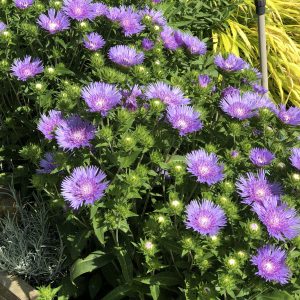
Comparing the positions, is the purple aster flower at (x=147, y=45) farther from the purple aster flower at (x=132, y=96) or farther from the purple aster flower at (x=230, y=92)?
the purple aster flower at (x=230, y=92)

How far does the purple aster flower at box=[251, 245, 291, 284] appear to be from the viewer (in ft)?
5.23

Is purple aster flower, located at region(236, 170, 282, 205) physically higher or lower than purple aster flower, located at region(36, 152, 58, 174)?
higher

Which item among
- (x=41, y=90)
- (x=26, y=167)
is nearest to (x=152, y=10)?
(x=41, y=90)

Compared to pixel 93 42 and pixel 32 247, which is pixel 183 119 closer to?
pixel 93 42

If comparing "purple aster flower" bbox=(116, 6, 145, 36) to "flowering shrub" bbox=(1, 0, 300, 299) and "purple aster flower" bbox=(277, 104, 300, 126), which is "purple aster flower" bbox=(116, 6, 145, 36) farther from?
"purple aster flower" bbox=(277, 104, 300, 126)

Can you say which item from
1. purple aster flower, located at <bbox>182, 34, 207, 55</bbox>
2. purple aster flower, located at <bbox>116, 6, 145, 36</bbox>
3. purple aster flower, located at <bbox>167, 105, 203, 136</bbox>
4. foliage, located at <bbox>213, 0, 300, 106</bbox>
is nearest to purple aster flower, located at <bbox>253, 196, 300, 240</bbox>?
purple aster flower, located at <bbox>167, 105, 203, 136</bbox>

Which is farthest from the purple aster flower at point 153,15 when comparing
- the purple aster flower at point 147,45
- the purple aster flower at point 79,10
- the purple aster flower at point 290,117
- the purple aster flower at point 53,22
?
the purple aster flower at point 290,117

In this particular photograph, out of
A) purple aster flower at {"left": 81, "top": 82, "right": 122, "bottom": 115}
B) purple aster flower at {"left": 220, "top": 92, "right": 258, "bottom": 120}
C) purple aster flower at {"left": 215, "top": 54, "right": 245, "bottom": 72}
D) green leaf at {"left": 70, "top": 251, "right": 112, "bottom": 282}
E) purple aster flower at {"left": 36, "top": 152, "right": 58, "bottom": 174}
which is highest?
purple aster flower at {"left": 81, "top": 82, "right": 122, "bottom": 115}

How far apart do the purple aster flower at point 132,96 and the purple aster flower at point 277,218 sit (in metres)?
0.61

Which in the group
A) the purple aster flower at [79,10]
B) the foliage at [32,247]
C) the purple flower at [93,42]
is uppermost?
the purple aster flower at [79,10]

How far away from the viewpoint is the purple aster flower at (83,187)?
1745 mm

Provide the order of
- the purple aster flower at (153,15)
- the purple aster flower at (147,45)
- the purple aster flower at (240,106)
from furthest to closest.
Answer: the purple aster flower at (153,15) < the purple aster flower at (147,45) < the purple aster flower at (240,106)

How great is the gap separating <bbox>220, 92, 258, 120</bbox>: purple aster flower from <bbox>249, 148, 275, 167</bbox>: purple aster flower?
14 cm

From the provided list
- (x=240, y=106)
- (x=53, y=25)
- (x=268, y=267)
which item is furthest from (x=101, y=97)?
(x=268, y=267)
